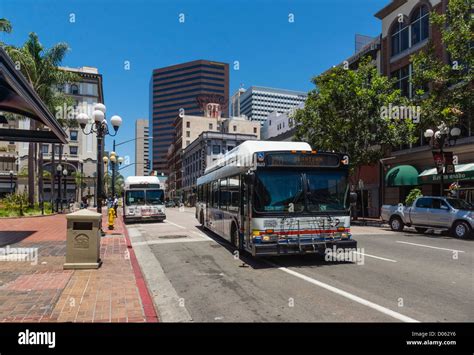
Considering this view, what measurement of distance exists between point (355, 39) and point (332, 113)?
2794 centimetres

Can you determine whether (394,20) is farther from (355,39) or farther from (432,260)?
(432,260)

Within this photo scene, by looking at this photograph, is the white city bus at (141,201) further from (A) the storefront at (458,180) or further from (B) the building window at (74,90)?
(B) the building window at (74,90)

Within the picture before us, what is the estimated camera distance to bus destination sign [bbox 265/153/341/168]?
9250mm

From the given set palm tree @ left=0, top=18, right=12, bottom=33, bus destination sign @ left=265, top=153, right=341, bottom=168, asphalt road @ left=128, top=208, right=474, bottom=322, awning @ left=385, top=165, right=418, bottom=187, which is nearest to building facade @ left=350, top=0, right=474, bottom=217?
awning @ left=385, top=165, right=418, bottom=187

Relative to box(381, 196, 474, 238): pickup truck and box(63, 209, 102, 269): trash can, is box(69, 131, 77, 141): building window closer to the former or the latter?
box(381, 196, 474, 238): pickup truck

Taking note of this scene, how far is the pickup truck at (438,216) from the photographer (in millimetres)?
15820

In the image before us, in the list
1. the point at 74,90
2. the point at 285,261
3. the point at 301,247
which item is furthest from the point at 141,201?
the point at 74,90

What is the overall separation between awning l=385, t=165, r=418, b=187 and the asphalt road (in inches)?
648

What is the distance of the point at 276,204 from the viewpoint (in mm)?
9141

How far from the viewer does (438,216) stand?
55.8ft


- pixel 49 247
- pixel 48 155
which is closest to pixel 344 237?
pixel 49 247

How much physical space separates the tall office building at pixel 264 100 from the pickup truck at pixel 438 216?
13294 centimetres

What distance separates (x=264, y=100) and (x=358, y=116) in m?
135
